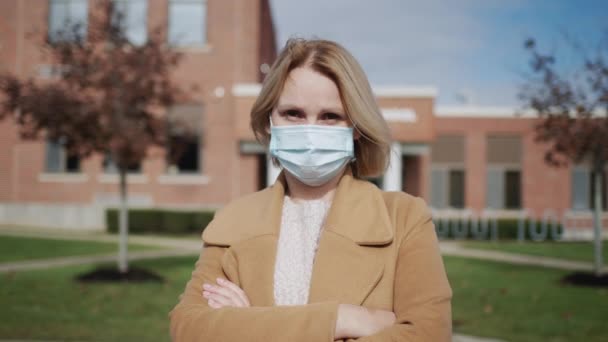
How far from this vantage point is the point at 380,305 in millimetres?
2008

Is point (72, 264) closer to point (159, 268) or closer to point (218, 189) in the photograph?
point (159, 268)

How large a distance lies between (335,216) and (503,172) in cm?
2653

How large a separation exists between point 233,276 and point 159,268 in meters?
10.0

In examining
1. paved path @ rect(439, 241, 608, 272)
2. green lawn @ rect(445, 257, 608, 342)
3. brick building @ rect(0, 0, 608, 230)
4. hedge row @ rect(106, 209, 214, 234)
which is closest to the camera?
green lawn @ rect(445, 257, 608, 342)

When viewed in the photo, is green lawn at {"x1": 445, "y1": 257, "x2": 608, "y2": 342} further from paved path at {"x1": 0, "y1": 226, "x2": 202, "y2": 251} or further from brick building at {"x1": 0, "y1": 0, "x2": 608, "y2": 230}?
brick building at {"x1": 0, "y1": 0, "x2": 608, "y2": 230}

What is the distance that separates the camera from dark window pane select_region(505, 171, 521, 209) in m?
27.2

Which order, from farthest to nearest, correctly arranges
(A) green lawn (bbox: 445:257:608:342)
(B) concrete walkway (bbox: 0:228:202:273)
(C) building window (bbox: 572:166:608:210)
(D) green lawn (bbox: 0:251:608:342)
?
(C) building window (bbox: 572:166:608:210) < (B) concrete walkway (bbox: 0:228:202:273) < (A) green lawn (bbox: 445:257:608:342) < (D) green lawn (bbox: 0:251:608:342)

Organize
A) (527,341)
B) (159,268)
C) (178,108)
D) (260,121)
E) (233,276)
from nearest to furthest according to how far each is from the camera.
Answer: (233,276) → (260,121) → (527,341) → (159,268) → (178,108)

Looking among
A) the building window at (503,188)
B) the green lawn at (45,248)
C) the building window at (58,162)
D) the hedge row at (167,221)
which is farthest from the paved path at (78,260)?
the building window at (503,188)

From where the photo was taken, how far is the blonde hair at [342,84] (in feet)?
6.74

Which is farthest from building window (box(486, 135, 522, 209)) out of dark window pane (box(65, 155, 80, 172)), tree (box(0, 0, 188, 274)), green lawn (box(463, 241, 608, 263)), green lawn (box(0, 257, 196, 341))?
tree (box(0, 0, 188, 274))

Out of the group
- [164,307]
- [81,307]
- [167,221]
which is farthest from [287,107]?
[167,221]

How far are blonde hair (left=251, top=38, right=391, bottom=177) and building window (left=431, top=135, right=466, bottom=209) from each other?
25439 millimetres

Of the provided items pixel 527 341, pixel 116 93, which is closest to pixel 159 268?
pixel 116 93
